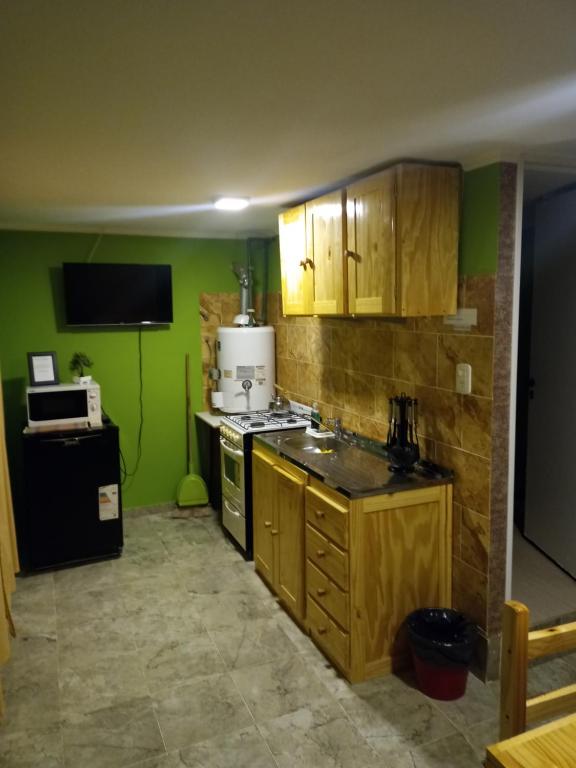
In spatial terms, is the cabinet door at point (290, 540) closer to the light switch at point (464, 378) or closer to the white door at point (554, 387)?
the light switch at point (464, 378)

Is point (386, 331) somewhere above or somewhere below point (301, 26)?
below

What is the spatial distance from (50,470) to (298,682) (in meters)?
1.95

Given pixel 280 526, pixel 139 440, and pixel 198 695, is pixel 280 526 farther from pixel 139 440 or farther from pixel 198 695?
pixel 139 440

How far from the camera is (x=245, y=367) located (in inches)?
163

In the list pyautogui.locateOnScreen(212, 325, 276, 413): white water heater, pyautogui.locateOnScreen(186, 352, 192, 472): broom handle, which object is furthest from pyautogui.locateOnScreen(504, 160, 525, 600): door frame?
pyautogui.locateOnScreen(186, 352, 192, 472): broom handle

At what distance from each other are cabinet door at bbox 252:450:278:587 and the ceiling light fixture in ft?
4.65

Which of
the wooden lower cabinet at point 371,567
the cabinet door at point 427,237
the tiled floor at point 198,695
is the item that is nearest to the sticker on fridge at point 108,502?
the tiled floor at point 198,695

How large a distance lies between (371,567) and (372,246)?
1377 mm

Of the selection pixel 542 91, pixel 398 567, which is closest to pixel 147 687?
pixel 398 567

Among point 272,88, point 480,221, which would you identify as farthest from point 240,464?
point 272,88

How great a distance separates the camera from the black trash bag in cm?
226

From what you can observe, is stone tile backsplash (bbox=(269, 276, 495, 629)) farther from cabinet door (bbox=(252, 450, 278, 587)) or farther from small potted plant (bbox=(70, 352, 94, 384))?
small potted plant (bbox=(70, 352, 94, 384))

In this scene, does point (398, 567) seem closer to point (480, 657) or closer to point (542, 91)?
point (480, 657)

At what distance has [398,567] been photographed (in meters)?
2.45
